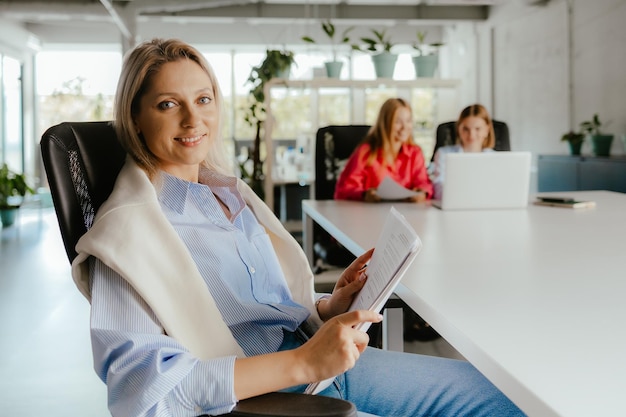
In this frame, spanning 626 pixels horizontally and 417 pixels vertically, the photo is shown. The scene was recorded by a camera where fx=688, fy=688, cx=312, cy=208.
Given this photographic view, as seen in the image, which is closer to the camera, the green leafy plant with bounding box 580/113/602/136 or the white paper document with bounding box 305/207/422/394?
the white paper document with bounding box 305/207/422/394

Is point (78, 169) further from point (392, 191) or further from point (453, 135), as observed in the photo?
point (453, 135)

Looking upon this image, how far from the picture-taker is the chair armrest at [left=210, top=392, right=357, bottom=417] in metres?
0.93

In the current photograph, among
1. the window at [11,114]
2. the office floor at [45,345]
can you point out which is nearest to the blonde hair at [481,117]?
the office floor at [45,345]

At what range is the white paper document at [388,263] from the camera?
1.01 meters

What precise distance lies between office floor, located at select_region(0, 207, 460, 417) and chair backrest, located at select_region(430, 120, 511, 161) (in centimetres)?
173

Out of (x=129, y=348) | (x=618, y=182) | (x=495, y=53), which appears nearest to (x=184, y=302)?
(x=129, y=348)

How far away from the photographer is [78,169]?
1347 millimetres

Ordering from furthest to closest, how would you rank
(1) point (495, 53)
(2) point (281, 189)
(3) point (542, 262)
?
(1) point (495, 53)
(2) point (281, 189)
(3) point (542, 262)

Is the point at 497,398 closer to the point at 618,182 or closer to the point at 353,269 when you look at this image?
the point at 353,269

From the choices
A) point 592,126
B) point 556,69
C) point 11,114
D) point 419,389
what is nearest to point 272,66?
point 592,126

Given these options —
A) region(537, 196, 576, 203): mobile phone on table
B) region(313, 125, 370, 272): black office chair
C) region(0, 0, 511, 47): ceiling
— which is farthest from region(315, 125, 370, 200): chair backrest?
region(0, 0, 511, 47): ceiling

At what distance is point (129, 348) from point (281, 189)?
20.1 feet

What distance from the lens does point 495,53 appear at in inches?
422

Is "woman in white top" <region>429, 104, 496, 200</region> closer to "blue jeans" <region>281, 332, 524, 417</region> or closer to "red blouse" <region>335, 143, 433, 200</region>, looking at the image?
"red blouse" <region>335, 143, 433, 200</region>
